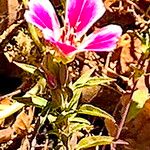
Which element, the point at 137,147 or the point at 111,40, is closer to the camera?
the point at 111,40

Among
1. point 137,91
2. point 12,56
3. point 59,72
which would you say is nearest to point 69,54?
point 59,72

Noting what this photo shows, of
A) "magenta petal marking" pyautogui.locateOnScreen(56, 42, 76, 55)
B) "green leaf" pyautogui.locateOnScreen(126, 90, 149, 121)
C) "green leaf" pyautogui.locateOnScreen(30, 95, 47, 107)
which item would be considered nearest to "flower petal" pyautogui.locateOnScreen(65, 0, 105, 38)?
"magenta petal marking" pyautogui.locateOnScreen(56, 42, 76, 55)

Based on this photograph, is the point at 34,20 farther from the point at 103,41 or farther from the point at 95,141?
the point at 95,141

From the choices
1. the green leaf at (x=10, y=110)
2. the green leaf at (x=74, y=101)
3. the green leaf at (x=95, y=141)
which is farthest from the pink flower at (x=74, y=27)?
the green leaf at (x=10, y=110)

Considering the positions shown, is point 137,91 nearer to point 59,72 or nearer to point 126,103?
point 126,103

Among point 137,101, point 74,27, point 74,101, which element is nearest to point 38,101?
point 74,101

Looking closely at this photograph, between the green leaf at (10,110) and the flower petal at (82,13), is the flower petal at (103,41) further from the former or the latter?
the green leaf at (10,110)

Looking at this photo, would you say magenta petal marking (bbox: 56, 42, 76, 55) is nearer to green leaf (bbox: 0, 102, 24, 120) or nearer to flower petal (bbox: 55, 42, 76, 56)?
flower petal (bbox: 55, 42, 76, 56)
